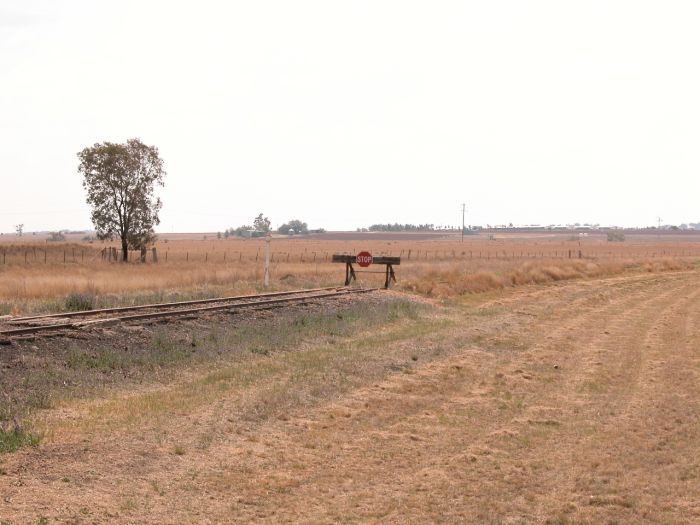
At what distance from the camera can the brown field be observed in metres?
7.64

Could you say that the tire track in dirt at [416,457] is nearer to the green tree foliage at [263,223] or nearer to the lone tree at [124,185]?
the green tree foliage at [263,223]

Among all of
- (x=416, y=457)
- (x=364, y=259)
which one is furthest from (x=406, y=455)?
(x=364, y=259)

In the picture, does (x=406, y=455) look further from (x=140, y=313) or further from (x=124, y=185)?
(x=124, y=185)

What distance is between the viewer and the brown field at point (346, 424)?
7637 millimetres

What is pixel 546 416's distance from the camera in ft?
37.9

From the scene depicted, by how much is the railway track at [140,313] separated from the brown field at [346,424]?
0.60 meters

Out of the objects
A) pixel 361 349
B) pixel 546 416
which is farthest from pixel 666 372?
pixel 361 349

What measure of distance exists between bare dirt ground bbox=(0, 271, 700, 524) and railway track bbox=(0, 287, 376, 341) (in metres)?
3.68

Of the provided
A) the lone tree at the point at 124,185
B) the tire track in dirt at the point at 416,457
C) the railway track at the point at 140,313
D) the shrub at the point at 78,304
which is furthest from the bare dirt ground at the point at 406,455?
the lone tree at the point at 124,185

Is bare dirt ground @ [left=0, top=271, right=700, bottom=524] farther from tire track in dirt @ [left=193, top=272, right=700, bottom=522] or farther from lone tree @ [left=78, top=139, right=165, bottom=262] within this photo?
lone tree @ [left=78, top=139, right=165, bottom=262]

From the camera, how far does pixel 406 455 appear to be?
9.38 metres

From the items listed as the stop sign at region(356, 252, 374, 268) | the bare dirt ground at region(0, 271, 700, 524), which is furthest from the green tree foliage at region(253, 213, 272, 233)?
the bare dirt ground at region(0, 271, 700, 524)

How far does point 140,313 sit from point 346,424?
9308 mm

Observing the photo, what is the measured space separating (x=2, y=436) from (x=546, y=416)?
7.08 meters
